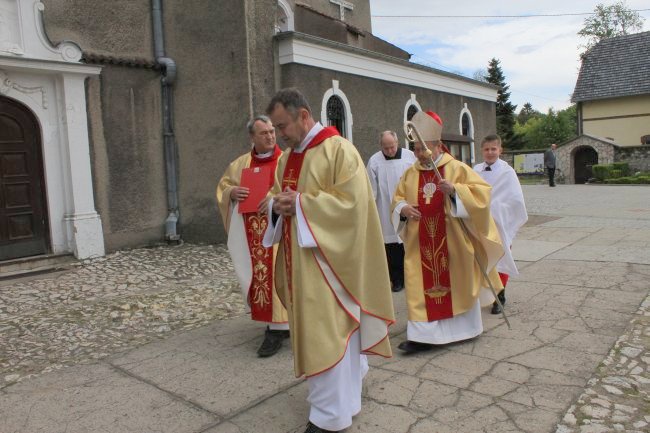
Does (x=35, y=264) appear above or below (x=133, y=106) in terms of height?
below

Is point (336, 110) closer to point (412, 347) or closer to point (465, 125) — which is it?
point (465, 125)

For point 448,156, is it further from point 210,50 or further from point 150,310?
point 210,50

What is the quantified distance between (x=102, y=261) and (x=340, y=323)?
621cm

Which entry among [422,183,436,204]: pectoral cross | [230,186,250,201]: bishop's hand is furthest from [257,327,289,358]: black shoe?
[422,183,436,204]: pectoral cross

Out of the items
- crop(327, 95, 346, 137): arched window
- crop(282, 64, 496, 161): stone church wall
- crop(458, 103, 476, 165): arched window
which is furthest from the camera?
crop(458, 103, 476, 165): arched window

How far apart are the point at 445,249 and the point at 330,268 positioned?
5.41 feet

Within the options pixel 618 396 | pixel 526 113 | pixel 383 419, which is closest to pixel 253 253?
pixel 383 419

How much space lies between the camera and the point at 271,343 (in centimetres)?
429

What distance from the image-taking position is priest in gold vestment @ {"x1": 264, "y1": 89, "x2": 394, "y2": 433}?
9.29 feet

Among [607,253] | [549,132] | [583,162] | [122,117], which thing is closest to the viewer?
[607,253]

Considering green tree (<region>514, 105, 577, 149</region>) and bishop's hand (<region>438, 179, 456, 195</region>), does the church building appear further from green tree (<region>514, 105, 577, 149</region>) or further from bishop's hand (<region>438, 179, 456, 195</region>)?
green tree (<region>514, 105, 577, 149</region>)

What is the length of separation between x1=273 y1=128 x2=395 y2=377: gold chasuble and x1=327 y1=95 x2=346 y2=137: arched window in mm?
7793

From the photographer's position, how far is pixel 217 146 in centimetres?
923

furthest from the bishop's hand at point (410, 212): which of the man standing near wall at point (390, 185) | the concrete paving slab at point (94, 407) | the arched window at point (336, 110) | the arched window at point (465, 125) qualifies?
the arched window at point (465, 125)
